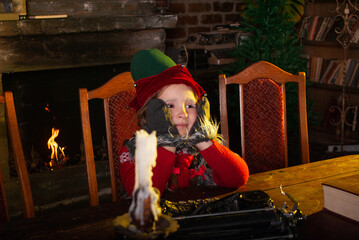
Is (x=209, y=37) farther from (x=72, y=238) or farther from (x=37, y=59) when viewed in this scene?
(x=72, y=238)

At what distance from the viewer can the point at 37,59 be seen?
2.70 meters

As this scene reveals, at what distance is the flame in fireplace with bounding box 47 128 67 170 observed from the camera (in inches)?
114

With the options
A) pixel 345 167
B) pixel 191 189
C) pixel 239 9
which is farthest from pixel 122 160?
pixel 239 9

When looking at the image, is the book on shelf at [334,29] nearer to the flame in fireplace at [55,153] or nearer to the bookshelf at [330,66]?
the bookshelf at [330,66]

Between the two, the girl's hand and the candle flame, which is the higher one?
the girl's hand

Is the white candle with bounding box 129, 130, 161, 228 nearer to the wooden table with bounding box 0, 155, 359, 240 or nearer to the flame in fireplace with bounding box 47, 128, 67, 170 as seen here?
the wooden table with bounding box 0, 155, 359, 240

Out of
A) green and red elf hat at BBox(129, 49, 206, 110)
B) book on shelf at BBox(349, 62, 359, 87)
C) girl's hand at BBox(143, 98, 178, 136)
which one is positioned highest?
green and red elf hat at BBox(129, 49, 206, 110)

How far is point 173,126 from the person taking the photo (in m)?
1.30

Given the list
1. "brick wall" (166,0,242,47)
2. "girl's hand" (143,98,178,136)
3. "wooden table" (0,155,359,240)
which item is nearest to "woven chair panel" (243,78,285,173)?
"wooden table" (0,155,359,240)

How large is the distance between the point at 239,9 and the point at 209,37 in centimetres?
66

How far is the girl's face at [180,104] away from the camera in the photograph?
1.31 meters

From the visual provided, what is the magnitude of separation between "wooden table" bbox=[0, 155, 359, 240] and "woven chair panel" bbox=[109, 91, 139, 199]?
364 millimetres

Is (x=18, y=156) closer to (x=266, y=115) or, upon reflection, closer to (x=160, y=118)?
(x=160, y=118)

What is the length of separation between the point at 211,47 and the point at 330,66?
47.7 inches
